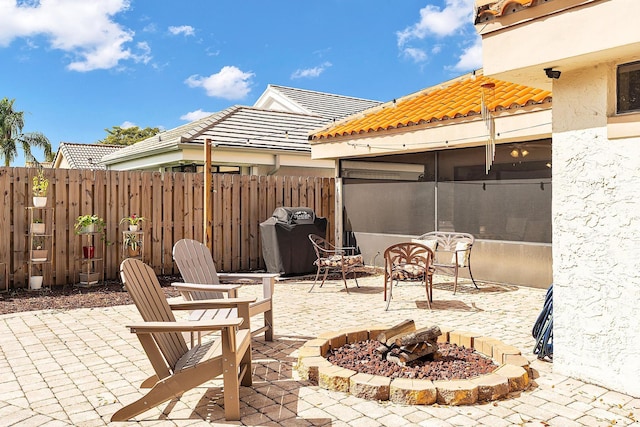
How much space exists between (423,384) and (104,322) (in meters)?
4.28

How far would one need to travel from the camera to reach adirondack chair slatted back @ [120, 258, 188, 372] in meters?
3.36

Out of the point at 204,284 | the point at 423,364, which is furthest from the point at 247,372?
the point at 423,364

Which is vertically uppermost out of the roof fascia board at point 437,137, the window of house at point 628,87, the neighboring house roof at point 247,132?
the neighboring house roof at point 247,132

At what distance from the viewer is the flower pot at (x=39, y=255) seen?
7.93 meters

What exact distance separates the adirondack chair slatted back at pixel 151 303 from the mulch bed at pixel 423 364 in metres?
1.35

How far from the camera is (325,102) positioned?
2039 centimetres

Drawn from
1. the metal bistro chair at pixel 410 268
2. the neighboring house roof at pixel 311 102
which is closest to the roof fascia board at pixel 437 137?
the metal bistro chair at pixel 410 268

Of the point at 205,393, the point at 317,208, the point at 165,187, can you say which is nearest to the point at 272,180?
the point at 317,208

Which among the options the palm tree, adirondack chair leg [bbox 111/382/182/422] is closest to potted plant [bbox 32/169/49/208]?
adirondack chair leg [bbox 111/382/182/422]

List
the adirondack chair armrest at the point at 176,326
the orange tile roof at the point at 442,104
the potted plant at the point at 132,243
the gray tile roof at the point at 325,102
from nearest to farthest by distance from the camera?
the adirondack chair armrest at the point at 176,326 → the orange tile roof at the point at 442,104 → the potted plant at the point at 132,243 → the gray tile roof at the point at 325,102

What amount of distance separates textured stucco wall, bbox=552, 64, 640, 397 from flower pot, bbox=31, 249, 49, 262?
7.52 meters

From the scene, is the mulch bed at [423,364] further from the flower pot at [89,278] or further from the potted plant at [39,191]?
the potted plant at [39,191]

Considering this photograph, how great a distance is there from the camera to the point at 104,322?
611 cm

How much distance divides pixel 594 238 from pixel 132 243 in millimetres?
7387
